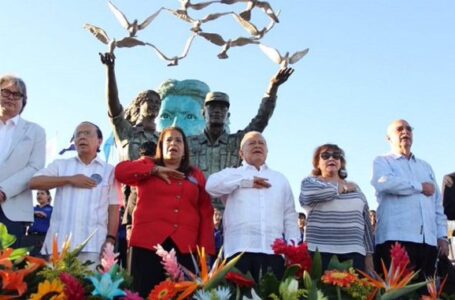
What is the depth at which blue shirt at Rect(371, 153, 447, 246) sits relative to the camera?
470 centimetres

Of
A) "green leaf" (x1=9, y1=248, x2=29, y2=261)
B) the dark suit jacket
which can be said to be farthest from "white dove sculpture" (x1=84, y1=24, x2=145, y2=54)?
"green leaf" (x1=9, y1=248, x2=29, y2=261)

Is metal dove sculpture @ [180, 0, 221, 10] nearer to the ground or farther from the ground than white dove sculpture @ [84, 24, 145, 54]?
farther from the ground

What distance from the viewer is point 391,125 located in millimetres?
4980

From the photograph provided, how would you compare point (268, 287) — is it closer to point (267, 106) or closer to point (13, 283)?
point (13, 283)

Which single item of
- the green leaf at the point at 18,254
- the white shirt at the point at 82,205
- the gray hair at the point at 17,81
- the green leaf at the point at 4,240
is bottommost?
the green leaf at the point at 18,254

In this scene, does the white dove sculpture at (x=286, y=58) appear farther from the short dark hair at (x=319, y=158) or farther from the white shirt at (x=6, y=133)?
the white shirt at (x=6, y=133)

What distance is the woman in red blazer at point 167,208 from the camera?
13.0 feet

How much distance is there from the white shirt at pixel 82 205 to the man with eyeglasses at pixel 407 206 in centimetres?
193

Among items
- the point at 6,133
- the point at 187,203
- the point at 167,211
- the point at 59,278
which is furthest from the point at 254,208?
the point at 59,278

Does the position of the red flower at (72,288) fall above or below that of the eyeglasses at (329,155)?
below

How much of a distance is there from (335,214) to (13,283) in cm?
272

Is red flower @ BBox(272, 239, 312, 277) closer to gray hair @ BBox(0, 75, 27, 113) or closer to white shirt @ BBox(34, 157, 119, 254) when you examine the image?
white shirt @ BBox(34, 157, 119, 254)

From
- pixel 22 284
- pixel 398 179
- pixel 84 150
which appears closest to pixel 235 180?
pixel 84 150

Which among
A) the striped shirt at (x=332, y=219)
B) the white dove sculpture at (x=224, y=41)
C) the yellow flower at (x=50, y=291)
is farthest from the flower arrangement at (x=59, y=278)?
the white dove sculpture at (x=224, y=41)
